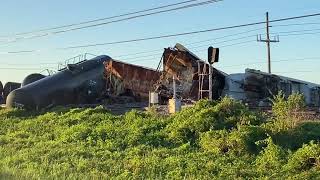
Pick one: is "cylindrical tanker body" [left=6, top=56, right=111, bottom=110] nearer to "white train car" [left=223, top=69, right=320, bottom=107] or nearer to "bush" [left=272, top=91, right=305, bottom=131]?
"white train car" [left=223, top=69, right=320, bottom=107]

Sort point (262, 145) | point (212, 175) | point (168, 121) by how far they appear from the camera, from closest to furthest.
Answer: point (212, 175) → point (262, 145) → point (168, 121)

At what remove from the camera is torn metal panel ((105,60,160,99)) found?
3109 cm

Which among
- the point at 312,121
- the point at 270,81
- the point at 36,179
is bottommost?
the point at 36,179

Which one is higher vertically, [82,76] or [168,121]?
[82,76]

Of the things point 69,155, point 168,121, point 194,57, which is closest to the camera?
point 69,155

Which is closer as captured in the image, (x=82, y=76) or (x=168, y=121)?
(x=168, y=121)

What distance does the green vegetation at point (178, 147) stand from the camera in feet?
40.9

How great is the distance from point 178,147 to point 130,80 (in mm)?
16213

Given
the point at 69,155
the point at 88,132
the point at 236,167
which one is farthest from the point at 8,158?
the point at 236,167

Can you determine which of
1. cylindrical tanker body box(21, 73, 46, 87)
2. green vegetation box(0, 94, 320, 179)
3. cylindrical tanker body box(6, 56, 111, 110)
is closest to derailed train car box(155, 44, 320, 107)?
cylindrical tanker body box(6, 56, 111, 110)

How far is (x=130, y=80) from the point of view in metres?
31.3

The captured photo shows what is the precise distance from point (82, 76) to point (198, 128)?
16838 millimetres

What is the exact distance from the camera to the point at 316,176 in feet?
37.6

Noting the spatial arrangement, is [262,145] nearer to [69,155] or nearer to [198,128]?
[198,128]
